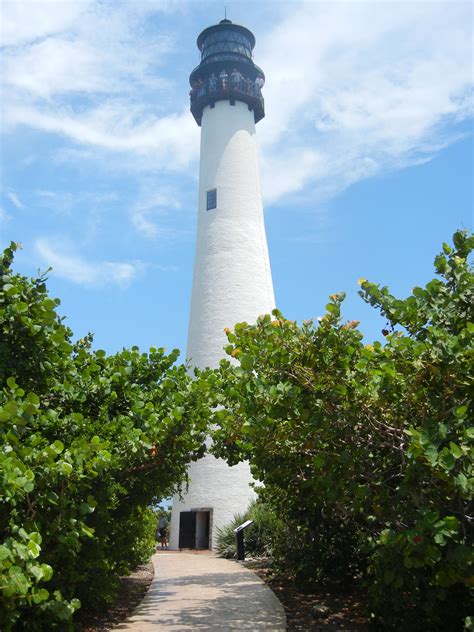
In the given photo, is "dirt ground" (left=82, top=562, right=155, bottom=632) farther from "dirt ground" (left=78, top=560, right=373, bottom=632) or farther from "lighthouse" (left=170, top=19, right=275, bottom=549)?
"lighthouse" (left=170, top=19, right=275, bottom=549)

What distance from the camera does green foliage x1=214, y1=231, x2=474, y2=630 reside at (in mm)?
4871

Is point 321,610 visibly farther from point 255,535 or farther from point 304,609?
point 255,535

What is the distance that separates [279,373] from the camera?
5996 millimetres

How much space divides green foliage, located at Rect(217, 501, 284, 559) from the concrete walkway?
2.01 metres

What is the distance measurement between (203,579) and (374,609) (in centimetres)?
614

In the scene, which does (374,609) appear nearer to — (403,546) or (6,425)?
(403,546)

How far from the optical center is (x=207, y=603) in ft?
31.3

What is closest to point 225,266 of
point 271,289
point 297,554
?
point 271,289

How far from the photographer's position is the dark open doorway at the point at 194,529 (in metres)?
20.9

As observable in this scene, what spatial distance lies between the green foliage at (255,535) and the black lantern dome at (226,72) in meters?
17.2

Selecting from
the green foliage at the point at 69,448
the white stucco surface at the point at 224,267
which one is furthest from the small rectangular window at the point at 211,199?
the green foliage at the point at 69,448

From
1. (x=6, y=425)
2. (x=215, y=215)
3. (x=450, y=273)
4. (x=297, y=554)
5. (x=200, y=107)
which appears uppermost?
(x=200, y=107)

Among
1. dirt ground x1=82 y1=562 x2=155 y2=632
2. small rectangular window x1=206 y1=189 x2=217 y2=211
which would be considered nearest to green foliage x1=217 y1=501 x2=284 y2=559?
dirt ground x1=82 y1=562 x2=155 y2=632

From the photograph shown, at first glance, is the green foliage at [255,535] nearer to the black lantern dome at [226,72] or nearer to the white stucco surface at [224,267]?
the white stucco surface at [224,267]
